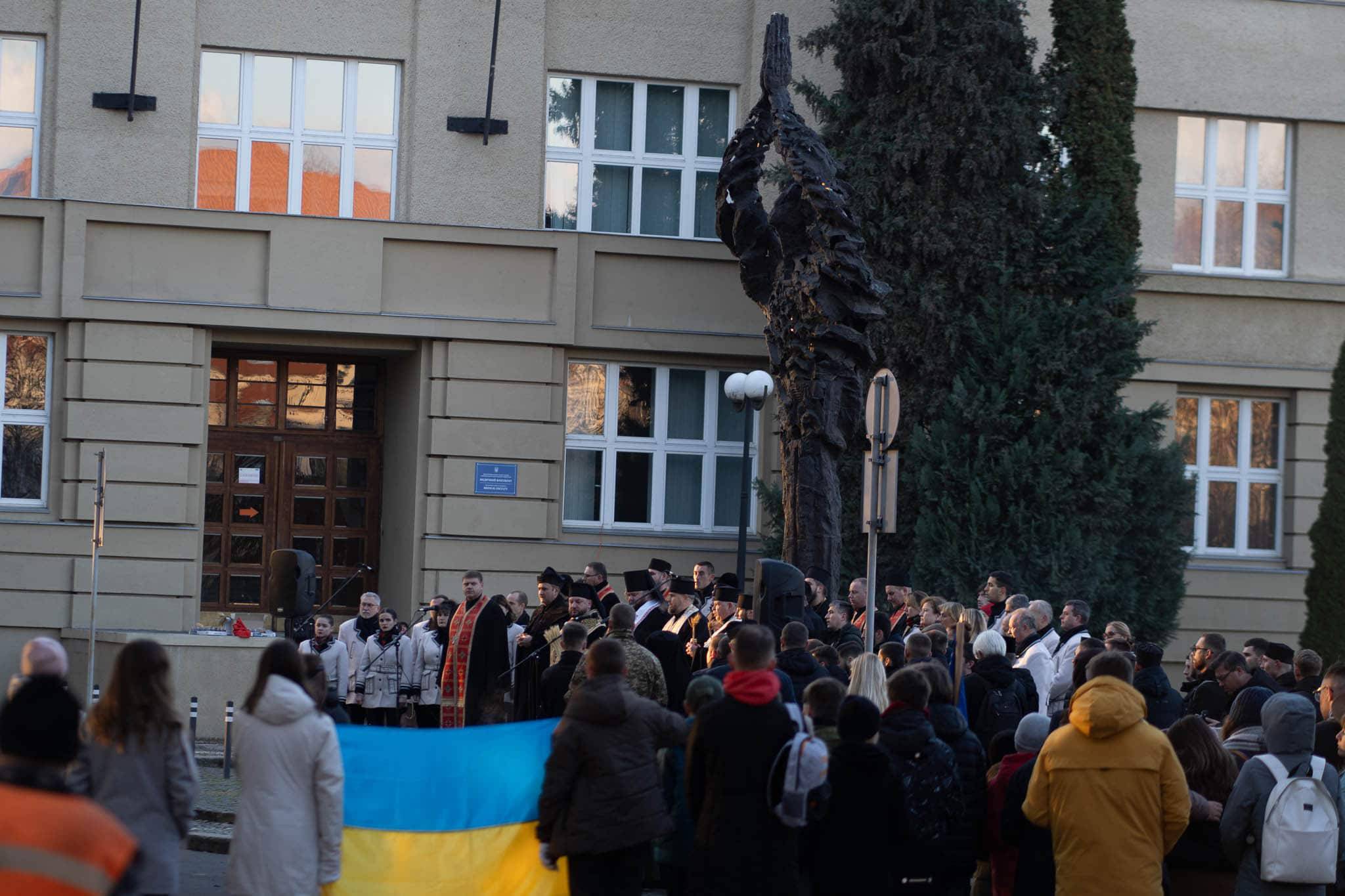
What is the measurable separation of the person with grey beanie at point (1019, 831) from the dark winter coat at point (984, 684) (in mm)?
2519

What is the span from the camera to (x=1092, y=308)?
21.8 m

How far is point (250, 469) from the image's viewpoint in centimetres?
2395

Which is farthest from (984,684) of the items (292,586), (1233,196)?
(1233,196)

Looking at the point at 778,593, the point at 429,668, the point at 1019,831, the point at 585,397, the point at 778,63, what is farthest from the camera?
the point at 585,397

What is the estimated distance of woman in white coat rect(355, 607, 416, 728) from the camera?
1773 cm

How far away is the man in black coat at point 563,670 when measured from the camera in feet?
39.8

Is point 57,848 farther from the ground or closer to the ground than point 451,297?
closer to the ground

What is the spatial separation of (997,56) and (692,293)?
4.93 metres

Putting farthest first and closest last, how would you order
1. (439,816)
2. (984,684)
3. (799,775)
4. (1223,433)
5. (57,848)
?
(1223,433)
(984,684)
(439,816)
(799,775)
(57,848)

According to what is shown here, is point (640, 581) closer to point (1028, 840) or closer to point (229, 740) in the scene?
point (229, 740)

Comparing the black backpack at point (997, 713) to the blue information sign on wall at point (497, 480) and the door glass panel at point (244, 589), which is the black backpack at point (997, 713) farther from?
the door glass panel at point (244, 589)

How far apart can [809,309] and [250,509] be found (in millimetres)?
10823

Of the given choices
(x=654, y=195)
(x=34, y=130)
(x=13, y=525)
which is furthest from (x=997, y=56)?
(x=13, y=525)

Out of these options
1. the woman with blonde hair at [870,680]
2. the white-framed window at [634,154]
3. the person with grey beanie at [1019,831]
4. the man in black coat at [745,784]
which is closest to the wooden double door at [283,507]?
the white-framed window at [634,154]
